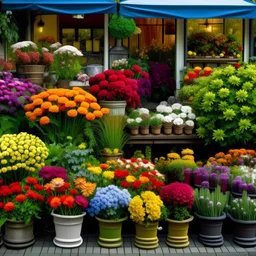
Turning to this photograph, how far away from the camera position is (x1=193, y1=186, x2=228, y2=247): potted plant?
673 cm

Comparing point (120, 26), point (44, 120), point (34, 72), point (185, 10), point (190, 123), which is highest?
point (185, 10)

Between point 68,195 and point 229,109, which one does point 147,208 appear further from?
point 229,109

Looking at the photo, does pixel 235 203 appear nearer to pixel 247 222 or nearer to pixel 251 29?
pixel 247 222

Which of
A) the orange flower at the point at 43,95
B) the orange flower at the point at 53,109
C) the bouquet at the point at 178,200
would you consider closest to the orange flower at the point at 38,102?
the orange flower at the point at 43,95

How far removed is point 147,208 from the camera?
258 inches

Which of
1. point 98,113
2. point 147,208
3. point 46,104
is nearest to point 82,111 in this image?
point 98,113

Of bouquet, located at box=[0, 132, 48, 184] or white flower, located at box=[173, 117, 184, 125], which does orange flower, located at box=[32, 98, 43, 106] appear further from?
white flower, located at box=[173, 117, 184, 125]

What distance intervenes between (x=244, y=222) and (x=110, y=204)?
1.49 m

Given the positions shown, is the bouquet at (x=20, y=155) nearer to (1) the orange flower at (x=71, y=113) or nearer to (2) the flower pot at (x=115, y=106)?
(1) the orange flower at (x=71, y=113)

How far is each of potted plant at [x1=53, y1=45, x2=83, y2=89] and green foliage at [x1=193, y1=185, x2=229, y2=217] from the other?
4343 millimetres

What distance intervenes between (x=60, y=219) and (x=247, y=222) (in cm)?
204

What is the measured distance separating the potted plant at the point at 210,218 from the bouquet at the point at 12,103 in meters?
3.21

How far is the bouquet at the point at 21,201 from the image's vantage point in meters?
6.53

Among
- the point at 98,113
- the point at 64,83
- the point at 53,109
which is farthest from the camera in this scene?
the point at 64,83
